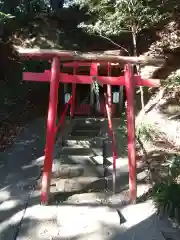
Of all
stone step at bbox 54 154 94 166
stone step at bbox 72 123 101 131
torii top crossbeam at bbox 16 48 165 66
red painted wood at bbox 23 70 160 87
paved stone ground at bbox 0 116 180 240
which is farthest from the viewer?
stone step at bbox 72 123 101 131

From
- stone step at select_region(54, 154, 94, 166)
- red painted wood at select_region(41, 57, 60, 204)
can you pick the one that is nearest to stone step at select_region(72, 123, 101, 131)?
stone step at select_region(54, 154, 94, 166)

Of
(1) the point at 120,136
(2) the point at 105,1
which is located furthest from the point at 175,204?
(2) the point at 105,1

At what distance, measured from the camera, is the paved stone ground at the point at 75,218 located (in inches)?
150

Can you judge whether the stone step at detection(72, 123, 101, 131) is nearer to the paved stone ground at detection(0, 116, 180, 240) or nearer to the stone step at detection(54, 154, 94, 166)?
the stone step at detection(54, 154, 94, 166)

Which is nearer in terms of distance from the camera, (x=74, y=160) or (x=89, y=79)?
(x=89, y=79)

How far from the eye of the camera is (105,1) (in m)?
8.40

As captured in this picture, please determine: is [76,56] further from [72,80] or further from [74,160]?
[74,160]

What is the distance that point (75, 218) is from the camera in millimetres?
4117

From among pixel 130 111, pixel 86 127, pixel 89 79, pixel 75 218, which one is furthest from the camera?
pixel 86 127

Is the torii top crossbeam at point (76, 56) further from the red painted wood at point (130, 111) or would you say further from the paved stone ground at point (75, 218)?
the paved stone ground at point (75, 218)

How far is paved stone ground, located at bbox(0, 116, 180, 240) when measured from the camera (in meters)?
3.80

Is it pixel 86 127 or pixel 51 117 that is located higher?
pixel 51 117

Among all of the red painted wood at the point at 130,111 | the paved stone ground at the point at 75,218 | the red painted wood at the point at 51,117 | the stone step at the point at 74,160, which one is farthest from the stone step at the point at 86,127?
the red painted wood at the point at 130,111

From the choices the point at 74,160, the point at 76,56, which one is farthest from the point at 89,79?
the point at 74,160
